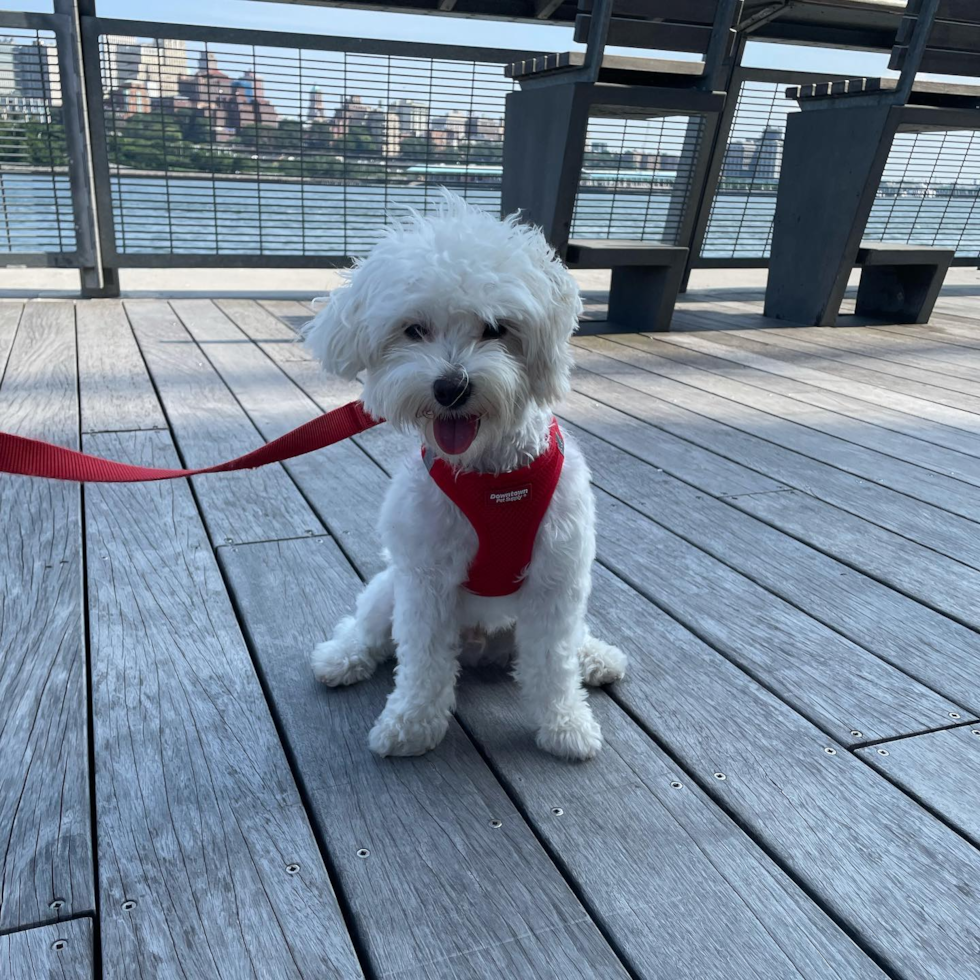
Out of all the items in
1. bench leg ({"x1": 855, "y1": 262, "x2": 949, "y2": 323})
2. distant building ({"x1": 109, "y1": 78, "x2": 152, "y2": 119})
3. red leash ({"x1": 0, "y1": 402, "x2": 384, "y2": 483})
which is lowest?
bench leg ({"x1": 855, "y1": 262, "x2": 949, "y2": 323})

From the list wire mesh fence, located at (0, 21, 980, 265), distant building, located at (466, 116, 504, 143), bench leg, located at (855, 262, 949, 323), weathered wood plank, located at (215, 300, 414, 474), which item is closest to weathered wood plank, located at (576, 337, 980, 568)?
weathered wood plank, located at (215, 300, 414, 474)

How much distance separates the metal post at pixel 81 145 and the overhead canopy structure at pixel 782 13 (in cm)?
138

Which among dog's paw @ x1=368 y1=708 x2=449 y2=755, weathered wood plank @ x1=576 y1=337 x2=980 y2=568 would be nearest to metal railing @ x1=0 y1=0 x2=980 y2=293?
weathered wood plank @ x1=576 y1=337 x2=980 y2=568

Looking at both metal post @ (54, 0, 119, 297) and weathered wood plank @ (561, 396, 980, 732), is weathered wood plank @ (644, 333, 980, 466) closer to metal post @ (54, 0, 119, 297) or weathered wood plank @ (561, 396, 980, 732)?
weathered wood plank @ (561, 396, 980, 732)

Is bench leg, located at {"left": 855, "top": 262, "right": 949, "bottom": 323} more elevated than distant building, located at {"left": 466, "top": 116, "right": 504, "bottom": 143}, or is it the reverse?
distant building, located at {"left": 466, "top": 116, "right": 504, "bottom": 143}

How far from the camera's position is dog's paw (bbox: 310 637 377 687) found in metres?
1.72

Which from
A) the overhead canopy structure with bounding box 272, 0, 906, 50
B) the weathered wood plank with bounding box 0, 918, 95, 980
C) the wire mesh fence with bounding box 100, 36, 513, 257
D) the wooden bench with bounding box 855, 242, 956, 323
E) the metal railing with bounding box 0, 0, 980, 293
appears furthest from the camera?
the overhead canopy structure with bounding box 272, 0, 906, 50

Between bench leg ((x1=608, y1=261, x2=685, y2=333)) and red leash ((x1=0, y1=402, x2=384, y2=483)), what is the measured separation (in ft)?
11.7

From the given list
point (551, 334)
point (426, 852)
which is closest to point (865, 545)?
point (551, 334)

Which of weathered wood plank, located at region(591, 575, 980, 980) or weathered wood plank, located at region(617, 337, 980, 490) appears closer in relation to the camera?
weathered wood plank, located at region(591, 575, 980, 980)

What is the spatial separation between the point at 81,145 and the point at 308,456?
3.17 meters

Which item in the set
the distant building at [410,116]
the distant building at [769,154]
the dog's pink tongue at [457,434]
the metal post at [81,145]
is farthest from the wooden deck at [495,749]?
the distant building at [769,154]

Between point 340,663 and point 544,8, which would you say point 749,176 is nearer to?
point 544,8

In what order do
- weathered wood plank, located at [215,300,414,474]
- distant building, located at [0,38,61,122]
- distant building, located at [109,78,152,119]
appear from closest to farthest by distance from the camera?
weathered wood plank, located at [215,300,414,474] < distant building, located at [0,38,61,122] < distant building, located at [109,78,152,119]
